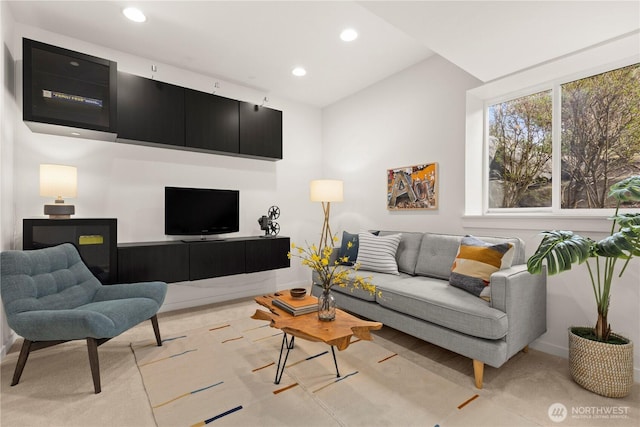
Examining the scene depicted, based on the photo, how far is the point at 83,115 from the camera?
9.07ft

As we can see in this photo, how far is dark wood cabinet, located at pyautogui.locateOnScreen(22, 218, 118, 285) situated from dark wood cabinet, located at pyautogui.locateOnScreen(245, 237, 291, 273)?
1351mm

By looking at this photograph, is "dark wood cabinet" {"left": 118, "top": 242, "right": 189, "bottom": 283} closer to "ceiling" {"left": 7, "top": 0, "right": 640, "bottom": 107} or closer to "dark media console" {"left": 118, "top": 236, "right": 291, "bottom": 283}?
"dark media console" {"left": 118, "top": 236, "right": 291, "bottom": 283}

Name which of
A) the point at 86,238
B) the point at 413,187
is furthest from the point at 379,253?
the point at 86,238

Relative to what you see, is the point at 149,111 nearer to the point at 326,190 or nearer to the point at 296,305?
the point at 326,190

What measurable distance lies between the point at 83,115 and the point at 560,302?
4.38 m

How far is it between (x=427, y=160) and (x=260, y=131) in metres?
2.14

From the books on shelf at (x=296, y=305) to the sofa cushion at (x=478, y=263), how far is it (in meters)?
1.19

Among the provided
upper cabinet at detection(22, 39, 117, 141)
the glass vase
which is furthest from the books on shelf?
upper cabinet at detection(22, 39, 117, 141)

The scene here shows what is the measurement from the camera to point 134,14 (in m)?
2.61

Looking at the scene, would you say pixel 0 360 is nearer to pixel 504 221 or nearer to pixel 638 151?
pixel 504 221

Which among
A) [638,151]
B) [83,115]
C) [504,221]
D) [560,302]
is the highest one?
[83,115]

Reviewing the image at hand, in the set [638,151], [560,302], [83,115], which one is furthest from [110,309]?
[638,151]

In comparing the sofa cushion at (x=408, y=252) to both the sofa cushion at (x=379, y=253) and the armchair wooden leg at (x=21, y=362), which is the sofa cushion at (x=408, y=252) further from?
the armchair wooden leg at (x=21, y=362)

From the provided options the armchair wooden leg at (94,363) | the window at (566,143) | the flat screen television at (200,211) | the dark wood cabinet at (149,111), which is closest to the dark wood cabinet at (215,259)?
the flat screen television at (200,211)
